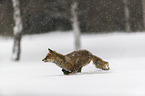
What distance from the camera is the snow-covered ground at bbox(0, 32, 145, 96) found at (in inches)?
152

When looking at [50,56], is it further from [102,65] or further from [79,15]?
[79,15]

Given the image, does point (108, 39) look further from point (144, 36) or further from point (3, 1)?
point (3, 1)

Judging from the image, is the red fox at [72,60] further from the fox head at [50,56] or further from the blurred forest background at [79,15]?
the blurred forest background at [79,15]

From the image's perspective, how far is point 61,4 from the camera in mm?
14094

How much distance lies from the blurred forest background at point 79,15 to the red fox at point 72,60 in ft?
26.0

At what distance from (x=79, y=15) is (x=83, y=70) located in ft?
27.4

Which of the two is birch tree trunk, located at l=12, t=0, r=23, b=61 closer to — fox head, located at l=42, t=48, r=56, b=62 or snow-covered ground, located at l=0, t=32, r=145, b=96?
snow-covered ground, located at l=0, t=32, r=145, b=96

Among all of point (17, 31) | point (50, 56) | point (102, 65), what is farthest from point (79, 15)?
point (50, 56)

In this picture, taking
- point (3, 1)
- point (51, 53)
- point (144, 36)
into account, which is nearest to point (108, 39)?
point (144, 36)

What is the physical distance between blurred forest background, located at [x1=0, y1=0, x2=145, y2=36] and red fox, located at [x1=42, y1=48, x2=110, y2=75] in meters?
7.91

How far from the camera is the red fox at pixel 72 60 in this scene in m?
5.07

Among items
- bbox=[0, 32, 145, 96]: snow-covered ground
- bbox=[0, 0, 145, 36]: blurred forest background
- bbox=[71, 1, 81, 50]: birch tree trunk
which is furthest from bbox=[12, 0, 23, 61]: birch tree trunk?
bbox=[71, 1, 81, 50]: birch tree trunk

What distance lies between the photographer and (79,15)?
1450 centimetres

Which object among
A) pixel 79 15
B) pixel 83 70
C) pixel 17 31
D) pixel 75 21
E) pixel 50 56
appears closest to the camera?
pixel 50 56
